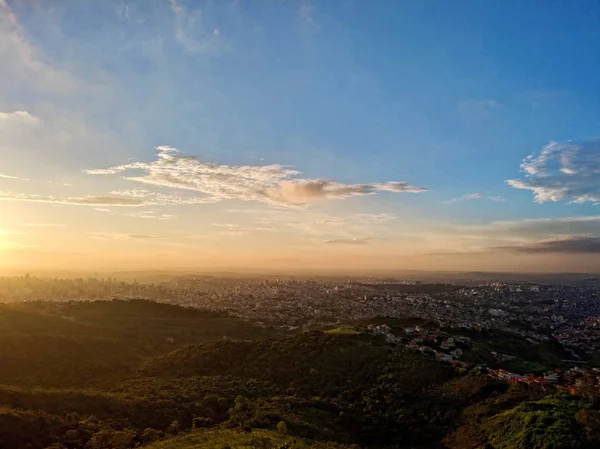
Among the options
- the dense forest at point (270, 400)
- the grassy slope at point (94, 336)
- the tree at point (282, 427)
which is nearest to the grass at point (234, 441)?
the dense forest at point (270, 400)

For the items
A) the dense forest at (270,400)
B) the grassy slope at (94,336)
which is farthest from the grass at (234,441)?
the grassy slope at (94,336)

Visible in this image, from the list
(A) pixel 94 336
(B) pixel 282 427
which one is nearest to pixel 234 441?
(B) pixel 282 427

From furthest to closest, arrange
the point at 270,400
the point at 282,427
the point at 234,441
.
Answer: the point at 270,400, the point at 282,427, the point at 234,441

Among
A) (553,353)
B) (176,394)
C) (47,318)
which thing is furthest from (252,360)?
(553,353)

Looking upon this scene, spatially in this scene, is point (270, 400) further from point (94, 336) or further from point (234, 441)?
point (94, 336)

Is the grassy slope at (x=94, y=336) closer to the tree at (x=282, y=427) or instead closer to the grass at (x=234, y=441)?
the grass at (x=234, y=441)

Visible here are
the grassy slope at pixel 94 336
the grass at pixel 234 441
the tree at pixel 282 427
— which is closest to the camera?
the grass at pixel 234 441

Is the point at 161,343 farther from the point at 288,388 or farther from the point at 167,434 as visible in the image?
the point at 167,434

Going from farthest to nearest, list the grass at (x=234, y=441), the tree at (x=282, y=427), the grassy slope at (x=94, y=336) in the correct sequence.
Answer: the grassy slope at (x=94, y=336) < the tree at (x=282, y=427) < the grass at (x=234, y=441)

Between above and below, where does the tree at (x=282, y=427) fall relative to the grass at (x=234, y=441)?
below

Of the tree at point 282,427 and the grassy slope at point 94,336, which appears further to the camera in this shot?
the grassy slope at point 94,336
